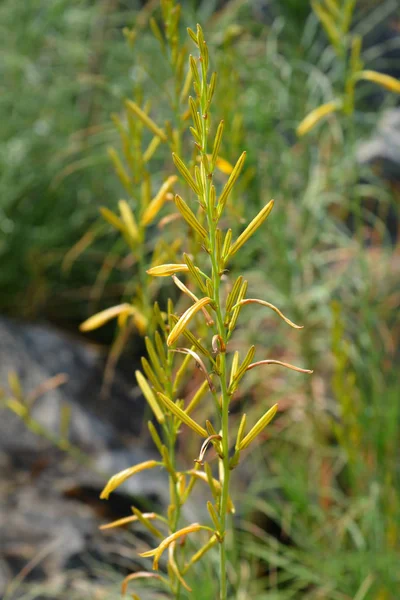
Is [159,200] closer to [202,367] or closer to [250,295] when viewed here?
[202,367]

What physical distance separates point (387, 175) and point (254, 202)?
950mm

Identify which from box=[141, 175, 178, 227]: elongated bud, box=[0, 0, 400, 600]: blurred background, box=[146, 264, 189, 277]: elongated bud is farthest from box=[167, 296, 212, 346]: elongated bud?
box=[0, 0, 400, 600]: blurred background

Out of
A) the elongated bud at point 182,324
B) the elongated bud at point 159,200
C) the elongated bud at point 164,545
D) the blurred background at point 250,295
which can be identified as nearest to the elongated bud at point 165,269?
the elongated bud at point 182,324

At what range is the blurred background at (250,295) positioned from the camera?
5.10 ft

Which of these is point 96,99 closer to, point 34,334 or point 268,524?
point 34,334

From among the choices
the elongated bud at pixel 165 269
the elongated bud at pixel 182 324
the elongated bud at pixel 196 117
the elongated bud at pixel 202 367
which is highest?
the elongated bud at pixel 196 117

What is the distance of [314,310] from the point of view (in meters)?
2.47

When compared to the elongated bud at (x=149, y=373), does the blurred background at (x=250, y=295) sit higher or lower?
lower

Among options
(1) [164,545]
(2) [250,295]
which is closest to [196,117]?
(1) [164,545]

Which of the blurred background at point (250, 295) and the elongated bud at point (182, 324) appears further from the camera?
the blurred background at point (250, 295)

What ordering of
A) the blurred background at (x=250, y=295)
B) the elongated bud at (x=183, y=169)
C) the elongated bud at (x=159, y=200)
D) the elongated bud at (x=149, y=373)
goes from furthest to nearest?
the blurred background at (x=250, y=295) < the elongated bud at (x=159, y=200) < the elongated bud at (x=149, y=373) < the elongated bud at (x=183, y=169)

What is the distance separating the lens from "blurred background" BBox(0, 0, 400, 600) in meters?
1.56

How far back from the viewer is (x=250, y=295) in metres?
2.34

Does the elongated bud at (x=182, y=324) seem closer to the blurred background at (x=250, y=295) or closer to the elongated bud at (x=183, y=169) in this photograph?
the elongated bud at (x=183, y=169)
